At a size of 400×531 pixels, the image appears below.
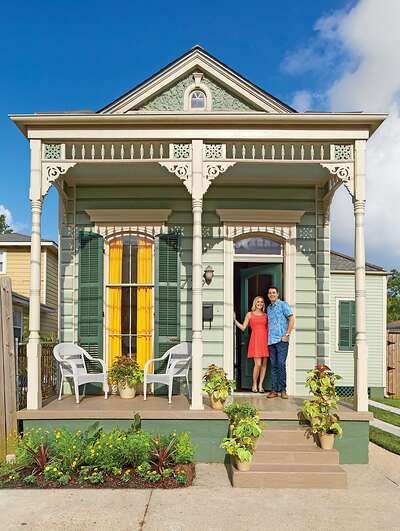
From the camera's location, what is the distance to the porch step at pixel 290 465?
485cm

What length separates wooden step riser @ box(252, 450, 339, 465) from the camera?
5086 mm

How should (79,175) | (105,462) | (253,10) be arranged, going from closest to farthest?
1. (105,462)
2. (79,175)
3. (253,10)

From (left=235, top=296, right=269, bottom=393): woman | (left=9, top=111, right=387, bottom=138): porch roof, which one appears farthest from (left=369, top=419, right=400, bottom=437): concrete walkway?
(left=9, top=111, right=387, bottom=138): porch roof

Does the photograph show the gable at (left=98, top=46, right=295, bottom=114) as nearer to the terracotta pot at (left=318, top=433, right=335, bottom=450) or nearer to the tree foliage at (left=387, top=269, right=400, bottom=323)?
the terracotta pot at (left=318, top=433, right=335, bottom=450)

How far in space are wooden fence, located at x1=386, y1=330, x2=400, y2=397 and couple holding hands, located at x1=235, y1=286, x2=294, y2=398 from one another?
6.99 meters

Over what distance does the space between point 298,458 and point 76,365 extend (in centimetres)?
314

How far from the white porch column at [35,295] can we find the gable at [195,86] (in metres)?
2.14

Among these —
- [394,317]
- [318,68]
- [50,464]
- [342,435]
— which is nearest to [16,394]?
[50,464]

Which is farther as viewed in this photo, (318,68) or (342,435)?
(318,68)

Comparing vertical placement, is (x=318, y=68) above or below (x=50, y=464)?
above

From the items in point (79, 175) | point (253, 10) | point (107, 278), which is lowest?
point (107, 278)

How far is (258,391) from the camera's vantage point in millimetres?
7340

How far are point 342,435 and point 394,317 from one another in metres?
36.4

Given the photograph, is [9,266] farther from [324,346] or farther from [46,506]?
[46,506]
